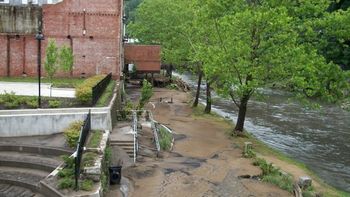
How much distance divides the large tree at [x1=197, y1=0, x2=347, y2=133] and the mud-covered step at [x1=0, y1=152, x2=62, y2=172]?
1188cm

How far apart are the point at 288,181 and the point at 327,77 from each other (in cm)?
A: 825

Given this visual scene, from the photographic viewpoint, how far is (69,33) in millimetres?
34750

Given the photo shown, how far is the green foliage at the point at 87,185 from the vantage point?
12.7m

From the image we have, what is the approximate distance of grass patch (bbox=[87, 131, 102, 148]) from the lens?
1715cm

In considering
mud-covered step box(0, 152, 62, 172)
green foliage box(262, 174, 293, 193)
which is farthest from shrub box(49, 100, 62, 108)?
green foliage box(262, 174, 293, 193)

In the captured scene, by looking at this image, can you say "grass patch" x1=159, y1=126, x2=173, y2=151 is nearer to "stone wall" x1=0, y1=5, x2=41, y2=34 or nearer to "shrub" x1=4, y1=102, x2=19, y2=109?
"shrub" x1=4, y1=102, x2=19, y2=109

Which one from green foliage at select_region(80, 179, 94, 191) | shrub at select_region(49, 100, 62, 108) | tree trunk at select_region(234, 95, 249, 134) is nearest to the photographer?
green foliage at select_region(80, 179, 94, 191)

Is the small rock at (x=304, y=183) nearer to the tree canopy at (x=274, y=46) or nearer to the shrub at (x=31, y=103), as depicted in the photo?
the tree canopy at (x=274, y=46)

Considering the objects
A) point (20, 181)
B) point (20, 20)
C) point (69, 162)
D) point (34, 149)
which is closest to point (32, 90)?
point (34, 149)

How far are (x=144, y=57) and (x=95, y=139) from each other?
1323 inches

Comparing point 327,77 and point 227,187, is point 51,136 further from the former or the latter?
point 327,77

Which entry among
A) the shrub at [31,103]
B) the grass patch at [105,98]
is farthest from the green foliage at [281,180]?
the shrub at [31,103]

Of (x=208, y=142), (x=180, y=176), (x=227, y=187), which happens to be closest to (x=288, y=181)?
(x=227, y=187)

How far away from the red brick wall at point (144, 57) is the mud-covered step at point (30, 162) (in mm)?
35251
